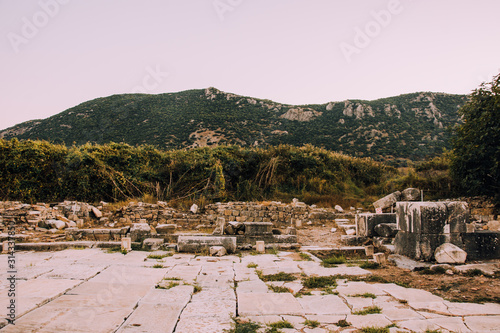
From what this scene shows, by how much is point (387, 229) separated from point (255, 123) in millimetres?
28544

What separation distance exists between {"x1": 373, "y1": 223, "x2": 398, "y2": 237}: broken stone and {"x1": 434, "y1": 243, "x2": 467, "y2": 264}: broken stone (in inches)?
99.9

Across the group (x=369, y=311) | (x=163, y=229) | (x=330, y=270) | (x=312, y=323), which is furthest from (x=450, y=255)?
(x=163, y=229)

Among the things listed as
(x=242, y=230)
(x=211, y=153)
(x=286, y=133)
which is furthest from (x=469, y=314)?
(x=286, y=133)

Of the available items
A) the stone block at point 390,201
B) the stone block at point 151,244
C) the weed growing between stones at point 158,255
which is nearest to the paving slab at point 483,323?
the weed growing between stones at point 158,255

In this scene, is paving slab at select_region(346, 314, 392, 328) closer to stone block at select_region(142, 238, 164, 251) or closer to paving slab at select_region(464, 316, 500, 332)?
paving slab at select_region(464, 316, 500, 332)

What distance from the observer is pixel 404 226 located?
6.85 m

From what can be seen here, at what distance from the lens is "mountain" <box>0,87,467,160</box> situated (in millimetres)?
31453

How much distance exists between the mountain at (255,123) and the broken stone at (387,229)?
21979mm

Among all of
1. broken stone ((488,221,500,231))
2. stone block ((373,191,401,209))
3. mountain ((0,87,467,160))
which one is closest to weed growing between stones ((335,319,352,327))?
broken stone ((488,221,500,231))

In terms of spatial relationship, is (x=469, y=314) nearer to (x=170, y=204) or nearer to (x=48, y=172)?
(x=170, y=204)

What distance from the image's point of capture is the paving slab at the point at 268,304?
143 inches

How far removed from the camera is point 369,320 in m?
3.37

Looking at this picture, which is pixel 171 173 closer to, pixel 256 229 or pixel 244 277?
pixel 256 229

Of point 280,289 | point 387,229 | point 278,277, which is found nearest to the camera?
point 280,289
